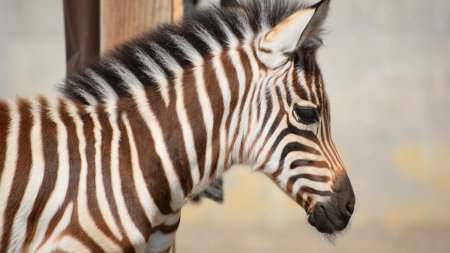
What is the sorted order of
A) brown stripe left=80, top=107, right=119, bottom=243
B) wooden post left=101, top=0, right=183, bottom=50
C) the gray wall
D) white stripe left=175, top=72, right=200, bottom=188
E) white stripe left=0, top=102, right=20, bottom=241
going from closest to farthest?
white stripe left=0, top=102, right=20, bottom=241, brown stripe left=80, top=107, right=119, bottom=243, white stripe left=175, top=72, right=200, bottom=188, wooden post left=101, top=0, right=183, bottom=50, the gray wall

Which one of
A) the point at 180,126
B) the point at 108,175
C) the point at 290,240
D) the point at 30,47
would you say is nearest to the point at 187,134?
the point at 180,126

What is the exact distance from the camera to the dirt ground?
9.25m

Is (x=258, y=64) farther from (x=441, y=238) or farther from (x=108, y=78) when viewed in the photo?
(x=441, y=238)

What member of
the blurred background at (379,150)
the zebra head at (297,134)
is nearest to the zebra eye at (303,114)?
the zebra head at (297,134)

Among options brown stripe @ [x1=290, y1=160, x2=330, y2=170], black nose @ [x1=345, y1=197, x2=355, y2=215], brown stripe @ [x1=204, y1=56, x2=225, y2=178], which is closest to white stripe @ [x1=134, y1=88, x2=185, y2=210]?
brown stripe @ [x1=204, y1=56, x2=225, y2=178]

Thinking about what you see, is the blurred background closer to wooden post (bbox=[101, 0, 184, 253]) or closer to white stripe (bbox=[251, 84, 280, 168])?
wooden post (bbox=[101, 0, 184, 253])

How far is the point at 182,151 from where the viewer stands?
3840 mm

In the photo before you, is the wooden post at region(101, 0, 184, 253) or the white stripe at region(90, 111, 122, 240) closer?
the white stripe at region(90, 111, 122, 240)

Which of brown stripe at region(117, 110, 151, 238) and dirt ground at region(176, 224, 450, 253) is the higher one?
brown stripe at region(117, 110, 151, 238)

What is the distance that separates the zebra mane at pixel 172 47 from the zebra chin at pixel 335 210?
72 centimetres

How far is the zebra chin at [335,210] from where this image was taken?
3887 millimetres

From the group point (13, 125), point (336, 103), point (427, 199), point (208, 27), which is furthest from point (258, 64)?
point (427, 199)

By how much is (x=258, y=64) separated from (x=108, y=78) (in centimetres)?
73

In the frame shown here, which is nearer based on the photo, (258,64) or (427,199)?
(258,64)
